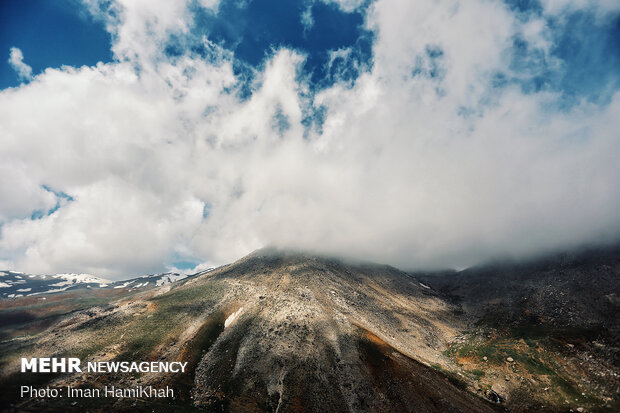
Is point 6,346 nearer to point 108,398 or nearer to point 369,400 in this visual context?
point 108,398

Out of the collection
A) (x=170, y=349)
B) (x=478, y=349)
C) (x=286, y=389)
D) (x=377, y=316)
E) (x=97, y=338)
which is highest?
(x=97, y=338)

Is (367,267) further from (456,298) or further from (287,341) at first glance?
(287,341)

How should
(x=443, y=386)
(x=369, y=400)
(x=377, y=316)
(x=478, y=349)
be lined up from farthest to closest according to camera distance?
(x=377, y=316) < (x=478, y=349) < (x=443, y=386) < (x=369, y=400)

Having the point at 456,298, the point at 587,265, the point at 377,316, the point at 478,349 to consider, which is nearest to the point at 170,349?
the point at 377,316

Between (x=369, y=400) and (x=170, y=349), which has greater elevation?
(x=170, y=349)

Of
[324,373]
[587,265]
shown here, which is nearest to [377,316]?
[324,373]

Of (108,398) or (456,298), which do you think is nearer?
(108,398)

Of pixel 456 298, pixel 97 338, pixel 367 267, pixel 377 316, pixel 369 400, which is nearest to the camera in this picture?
pixel 369 400
